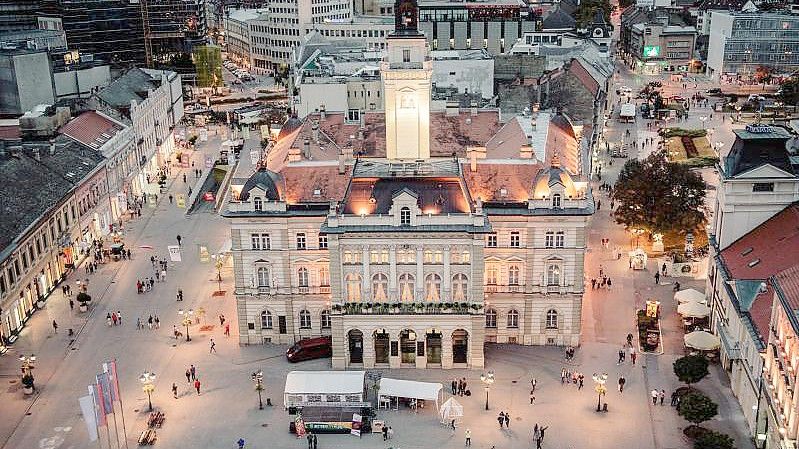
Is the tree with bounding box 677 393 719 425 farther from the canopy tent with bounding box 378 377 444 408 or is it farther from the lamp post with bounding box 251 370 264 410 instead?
the lamp post with bounding box 251 370 264 410

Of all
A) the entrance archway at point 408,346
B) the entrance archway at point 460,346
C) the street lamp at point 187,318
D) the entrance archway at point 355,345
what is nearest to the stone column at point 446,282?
the entrance archway at point 460,346

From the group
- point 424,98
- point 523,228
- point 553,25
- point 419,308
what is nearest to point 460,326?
point 419,308

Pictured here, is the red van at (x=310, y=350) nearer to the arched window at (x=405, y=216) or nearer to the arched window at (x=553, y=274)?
the arched window at (x=405, y=216)

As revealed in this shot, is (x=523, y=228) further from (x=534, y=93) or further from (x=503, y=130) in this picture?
(x=534, y=93)

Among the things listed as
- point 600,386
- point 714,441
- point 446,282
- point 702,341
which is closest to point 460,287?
point 446,282

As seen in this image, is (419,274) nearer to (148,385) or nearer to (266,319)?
(266,319)

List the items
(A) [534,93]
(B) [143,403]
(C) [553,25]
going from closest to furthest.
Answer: (B) [143,403], (A) [534,93], (C) [553,25]
